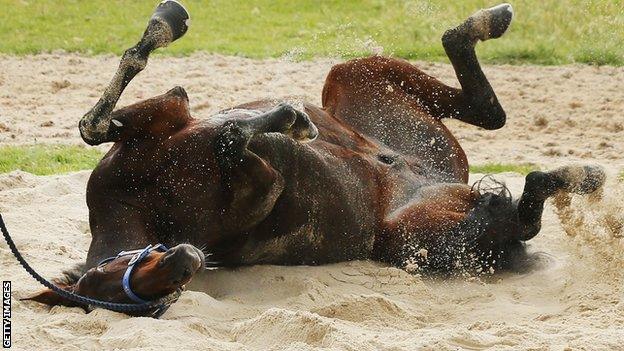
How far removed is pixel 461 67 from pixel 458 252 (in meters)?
1.32

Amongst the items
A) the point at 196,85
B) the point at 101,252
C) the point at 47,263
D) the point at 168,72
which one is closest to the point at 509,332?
the point at 101,252

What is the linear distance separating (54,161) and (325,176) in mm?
3408

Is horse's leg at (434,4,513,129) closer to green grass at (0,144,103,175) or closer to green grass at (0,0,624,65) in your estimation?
green grass at (0,144,103,175)

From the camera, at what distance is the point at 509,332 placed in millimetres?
4086

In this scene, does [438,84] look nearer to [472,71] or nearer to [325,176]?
[472,71]

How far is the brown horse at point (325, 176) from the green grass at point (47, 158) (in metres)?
2.46

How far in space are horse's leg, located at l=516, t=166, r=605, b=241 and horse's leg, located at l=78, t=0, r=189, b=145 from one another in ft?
6.13

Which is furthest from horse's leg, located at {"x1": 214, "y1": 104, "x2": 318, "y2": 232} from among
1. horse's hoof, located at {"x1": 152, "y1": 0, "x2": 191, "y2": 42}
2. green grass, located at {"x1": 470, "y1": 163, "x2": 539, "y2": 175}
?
green grass, located at {"x1": 470, "y1": 163, "x2": 539, "y2": 175}

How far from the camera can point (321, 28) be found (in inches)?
556

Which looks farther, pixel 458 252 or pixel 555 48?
pixel 555 48

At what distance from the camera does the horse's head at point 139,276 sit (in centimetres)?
392

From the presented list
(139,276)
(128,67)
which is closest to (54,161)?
(128,67)

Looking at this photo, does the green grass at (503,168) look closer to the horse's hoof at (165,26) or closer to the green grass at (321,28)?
the horse's hoof at (165,26)

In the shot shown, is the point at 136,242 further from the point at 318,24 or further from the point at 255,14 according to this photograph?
the point at 255,14
